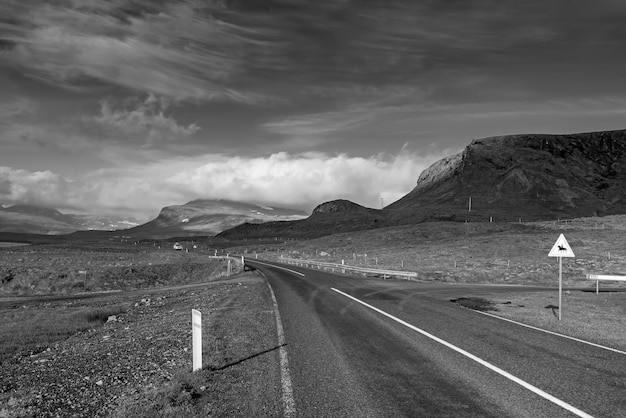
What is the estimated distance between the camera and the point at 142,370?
933 centimetres

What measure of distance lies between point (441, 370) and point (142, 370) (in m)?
5.98

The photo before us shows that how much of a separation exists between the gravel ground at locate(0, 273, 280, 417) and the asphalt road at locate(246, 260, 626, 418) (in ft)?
2.61

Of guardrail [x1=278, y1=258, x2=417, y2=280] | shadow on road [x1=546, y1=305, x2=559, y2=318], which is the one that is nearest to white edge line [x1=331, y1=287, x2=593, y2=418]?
shadow on road [x1=546, y1=305, x2=559, y2=318]

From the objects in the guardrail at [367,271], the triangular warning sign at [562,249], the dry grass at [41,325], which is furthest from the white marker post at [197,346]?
the guardrail at [367,271]

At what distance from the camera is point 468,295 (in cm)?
2519

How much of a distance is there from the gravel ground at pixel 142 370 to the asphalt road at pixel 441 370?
0.79 metres

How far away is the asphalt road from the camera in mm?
6863

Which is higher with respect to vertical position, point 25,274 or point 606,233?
point 606,233

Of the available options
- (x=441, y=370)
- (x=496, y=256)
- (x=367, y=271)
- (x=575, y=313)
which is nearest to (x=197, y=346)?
(x=441, y=370)

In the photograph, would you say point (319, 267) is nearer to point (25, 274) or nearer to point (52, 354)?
point (25, 274)

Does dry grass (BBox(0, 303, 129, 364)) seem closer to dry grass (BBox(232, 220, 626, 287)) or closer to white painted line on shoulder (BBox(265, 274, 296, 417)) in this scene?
white painted line on shoulder (BBox(265, 274, 296, 417))

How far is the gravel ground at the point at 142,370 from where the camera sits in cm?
718

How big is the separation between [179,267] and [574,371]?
4753cm

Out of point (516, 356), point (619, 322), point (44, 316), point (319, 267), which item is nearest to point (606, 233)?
point (319, 267)
